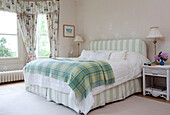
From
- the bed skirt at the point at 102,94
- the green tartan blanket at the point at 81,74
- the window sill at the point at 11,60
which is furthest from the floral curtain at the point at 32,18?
the green tartan blanket at the point at 81,74

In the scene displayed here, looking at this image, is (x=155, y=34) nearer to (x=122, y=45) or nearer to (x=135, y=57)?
(x=135, y=57)

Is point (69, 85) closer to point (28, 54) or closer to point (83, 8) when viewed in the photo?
point (28, 54)

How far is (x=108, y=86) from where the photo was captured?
289cm

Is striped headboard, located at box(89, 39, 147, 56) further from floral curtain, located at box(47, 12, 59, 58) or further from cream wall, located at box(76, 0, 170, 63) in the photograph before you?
floral curtain, located at box(47, 12, 59, 58)

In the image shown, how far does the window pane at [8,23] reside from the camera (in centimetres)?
509

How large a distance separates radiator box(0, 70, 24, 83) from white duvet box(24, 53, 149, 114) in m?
1.41

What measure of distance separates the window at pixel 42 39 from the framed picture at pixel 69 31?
2.22ft

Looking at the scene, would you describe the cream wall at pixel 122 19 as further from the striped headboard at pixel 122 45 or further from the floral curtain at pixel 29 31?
the floral curtain at pixel 29 31

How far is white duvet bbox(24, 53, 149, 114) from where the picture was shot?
2.50 meters

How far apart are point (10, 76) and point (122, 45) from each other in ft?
11.5

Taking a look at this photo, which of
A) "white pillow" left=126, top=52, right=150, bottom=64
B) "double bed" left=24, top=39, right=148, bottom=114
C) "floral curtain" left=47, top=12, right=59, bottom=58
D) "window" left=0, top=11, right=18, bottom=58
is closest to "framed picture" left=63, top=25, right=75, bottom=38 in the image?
"floral curtain" left=47, top=12, right=59, bottom=58

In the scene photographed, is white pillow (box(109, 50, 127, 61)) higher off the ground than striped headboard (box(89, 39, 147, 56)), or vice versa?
striped headboard (box(89, 39, 147, 56))

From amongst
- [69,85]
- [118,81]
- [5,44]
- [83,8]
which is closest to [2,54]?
[5,44]

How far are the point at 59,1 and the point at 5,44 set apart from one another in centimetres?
237
